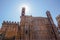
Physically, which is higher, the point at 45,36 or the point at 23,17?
the point at 23,17

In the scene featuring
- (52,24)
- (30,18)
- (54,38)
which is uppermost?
(30,18)

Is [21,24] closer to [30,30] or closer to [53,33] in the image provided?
[30,30]

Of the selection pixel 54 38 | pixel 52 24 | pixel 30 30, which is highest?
pixel 52 24

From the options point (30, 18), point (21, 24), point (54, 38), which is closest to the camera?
point (54, 38)

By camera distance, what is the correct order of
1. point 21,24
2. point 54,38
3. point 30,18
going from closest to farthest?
point 54,38, point 21,24, point 30,18

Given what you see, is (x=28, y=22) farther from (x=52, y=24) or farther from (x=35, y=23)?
(x=52, y=24)

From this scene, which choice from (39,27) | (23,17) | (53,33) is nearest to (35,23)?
(39,27)

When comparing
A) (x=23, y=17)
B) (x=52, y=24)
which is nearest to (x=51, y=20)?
(x=52, y=24)

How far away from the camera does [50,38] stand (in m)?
25.0

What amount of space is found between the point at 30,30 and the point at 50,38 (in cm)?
617

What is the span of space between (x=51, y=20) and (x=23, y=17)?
9.16 metres

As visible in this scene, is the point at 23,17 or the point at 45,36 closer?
the point at 45,36

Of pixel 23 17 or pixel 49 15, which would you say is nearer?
pixel 23 17

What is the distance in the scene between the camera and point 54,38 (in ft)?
81.9
